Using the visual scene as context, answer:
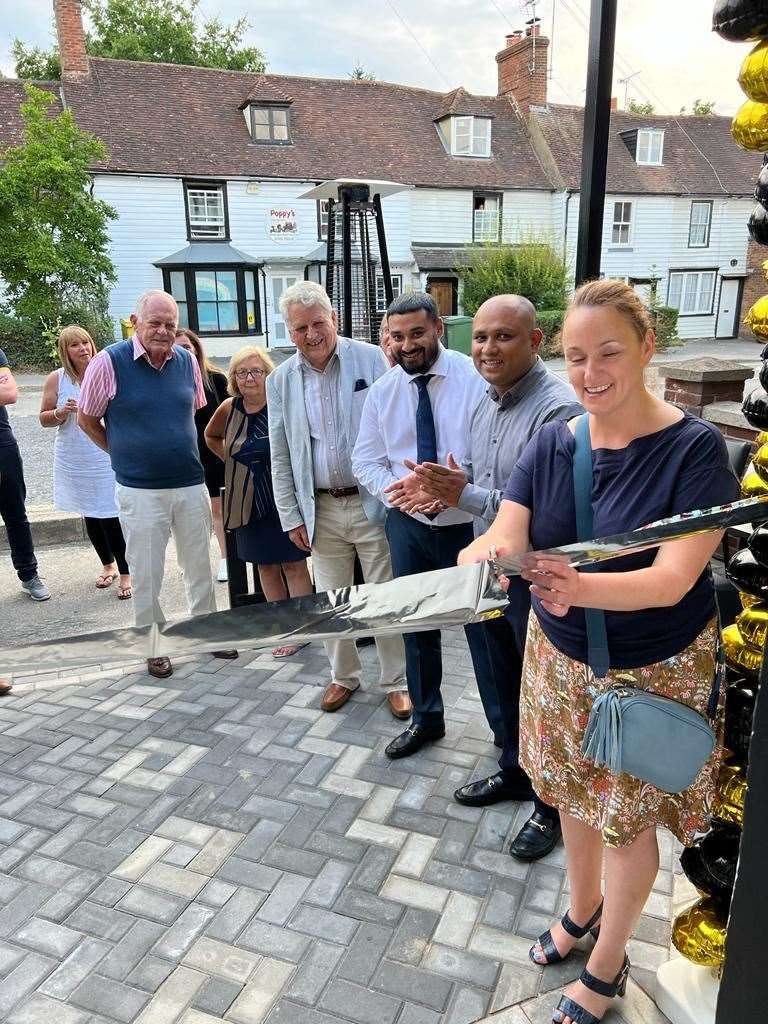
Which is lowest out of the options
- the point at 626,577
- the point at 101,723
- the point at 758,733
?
the point at 101,723

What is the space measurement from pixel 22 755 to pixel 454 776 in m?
2.02

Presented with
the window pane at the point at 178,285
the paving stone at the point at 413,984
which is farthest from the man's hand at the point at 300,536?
the window pane at the point at 178,285

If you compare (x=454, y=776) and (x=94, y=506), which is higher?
(x=94, y=506)

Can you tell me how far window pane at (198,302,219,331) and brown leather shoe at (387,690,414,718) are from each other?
23.9 m

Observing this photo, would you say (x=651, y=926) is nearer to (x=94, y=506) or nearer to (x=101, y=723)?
(x=101, y=723)

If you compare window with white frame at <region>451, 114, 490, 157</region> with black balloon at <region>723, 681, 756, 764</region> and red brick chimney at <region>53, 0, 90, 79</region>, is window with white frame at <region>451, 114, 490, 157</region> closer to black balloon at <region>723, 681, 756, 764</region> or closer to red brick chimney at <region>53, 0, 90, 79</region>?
red brick chimney at <region>53, 0, 90, 79</region>

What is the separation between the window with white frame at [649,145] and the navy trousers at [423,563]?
3374 centimetres

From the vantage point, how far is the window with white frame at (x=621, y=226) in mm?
30219

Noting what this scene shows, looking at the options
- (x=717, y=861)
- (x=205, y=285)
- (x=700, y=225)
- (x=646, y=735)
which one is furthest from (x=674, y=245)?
(x=646, y=735)

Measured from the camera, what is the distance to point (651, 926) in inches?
91.6

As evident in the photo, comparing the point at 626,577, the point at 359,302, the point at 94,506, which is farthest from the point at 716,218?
the point at 626,577

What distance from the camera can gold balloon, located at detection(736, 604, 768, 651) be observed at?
1654mm

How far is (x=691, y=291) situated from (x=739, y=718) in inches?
1346

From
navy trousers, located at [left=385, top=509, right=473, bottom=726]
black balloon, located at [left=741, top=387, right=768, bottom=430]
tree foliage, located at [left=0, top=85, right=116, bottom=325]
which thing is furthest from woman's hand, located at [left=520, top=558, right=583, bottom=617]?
tree foliage, located at [left=0, top=85, right=116, bottom=325]
